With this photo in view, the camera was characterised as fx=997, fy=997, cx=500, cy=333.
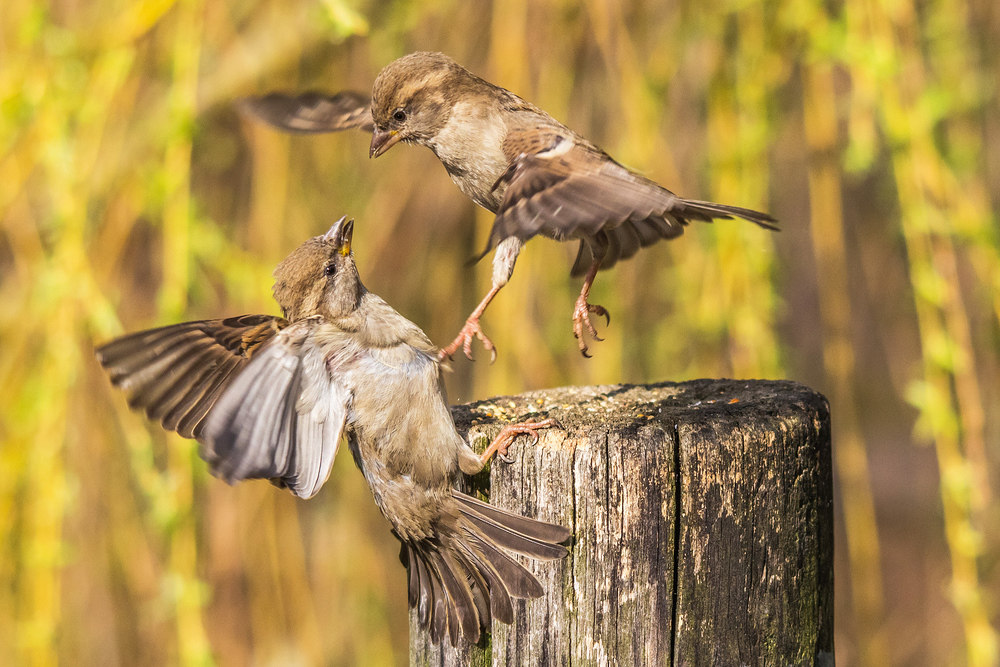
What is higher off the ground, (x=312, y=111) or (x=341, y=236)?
(x=312, y=111)

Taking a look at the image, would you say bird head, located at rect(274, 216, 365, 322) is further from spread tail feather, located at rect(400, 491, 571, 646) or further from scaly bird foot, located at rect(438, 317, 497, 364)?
spread tail feather, located at rect(400, 491, 571, 646)

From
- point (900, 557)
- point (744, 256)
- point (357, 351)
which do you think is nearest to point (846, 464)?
point (744, 256)

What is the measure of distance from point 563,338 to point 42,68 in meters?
1.95

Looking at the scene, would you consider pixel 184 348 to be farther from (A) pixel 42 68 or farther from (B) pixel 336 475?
(B) pixel 336 475

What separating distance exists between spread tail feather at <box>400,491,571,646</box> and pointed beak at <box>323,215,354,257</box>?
86 cm

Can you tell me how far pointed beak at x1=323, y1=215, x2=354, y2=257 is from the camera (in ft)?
9.23

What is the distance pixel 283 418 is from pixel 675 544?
963 millimetres

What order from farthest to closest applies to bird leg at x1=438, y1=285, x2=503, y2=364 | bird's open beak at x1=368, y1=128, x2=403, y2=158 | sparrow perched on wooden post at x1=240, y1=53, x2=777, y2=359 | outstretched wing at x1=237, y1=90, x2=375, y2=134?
outstretched wing at x1=237, y1=90, x2=375, y2=134, bird's open beak at x1=368, y1=128, x2=403, y2=158, bird leg at x1=438, y1=285, x2=503, y2=364, sparrow perched on wooden post at x1=240, y1=53, x2=777, y2=359

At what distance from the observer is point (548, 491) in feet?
6.50

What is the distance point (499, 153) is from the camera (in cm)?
267

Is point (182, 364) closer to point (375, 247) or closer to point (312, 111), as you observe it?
point (312, 111)

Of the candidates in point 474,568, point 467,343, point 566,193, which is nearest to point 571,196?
point 566,193

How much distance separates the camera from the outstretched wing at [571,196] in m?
2.09

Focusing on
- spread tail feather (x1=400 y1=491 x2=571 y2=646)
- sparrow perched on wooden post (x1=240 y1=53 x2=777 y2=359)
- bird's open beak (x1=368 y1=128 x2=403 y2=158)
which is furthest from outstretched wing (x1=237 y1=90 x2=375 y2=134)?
spread tail feather (x1=400 y1=491 x2=571 y2=646)
